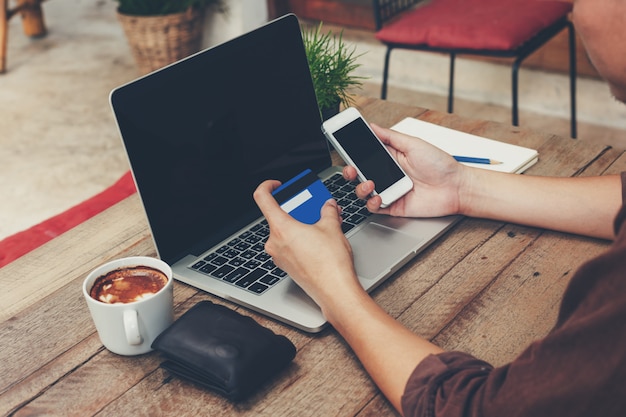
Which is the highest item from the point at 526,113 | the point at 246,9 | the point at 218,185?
the point at 218,185

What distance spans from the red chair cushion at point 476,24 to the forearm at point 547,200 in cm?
118

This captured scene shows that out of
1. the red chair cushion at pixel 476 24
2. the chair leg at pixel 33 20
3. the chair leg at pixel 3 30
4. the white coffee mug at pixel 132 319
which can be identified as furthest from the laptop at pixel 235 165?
the chair leg at pixel 33 20

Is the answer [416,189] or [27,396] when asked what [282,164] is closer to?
[416,189]

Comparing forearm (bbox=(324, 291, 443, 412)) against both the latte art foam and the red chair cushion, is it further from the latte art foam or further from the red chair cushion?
the red chair cushion

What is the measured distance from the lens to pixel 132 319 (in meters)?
0.82

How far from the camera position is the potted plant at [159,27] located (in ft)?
10.6

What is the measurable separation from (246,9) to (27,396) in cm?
281

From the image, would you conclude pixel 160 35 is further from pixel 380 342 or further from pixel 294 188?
pixel 380 342

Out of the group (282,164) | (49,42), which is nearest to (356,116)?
(282,164)

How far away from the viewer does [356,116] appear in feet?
3.73

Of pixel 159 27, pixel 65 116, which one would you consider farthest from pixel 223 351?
pixel 65 116

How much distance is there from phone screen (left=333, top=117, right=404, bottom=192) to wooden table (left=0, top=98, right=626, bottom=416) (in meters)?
0.13

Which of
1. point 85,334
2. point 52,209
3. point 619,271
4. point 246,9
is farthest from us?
point 246,9

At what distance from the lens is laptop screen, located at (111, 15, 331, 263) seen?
97cm
